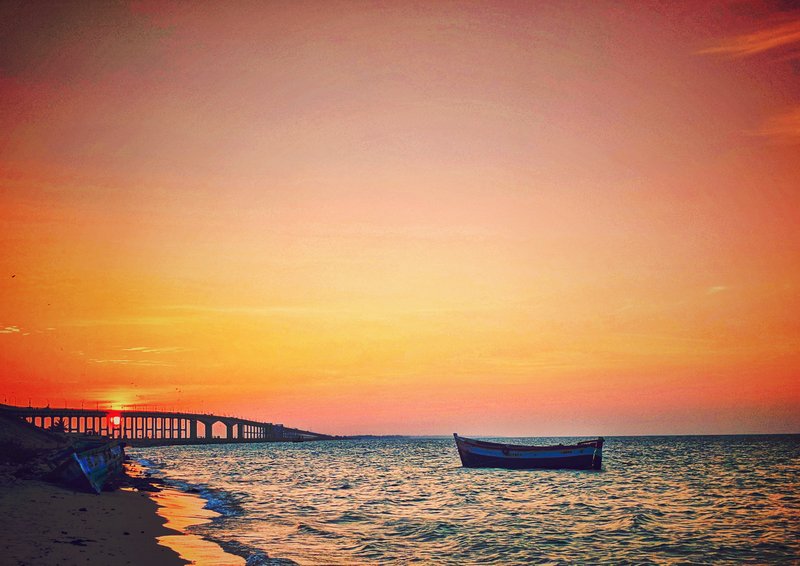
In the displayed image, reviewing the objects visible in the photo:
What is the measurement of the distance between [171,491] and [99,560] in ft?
89.5

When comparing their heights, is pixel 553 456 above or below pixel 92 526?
below

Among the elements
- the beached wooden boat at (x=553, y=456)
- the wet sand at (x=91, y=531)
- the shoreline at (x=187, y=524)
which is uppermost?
the wet sand at (x=91, y=531)

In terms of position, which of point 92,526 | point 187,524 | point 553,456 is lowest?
point 553,456

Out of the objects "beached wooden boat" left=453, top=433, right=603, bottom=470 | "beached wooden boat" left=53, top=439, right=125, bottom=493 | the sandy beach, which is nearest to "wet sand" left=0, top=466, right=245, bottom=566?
the sandy beach

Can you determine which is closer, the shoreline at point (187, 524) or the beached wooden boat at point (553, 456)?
the shoreline at point (187, 524)

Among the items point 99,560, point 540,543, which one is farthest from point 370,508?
point 99,560

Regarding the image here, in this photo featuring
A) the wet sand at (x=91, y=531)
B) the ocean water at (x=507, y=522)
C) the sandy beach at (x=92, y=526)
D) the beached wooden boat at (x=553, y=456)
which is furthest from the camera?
the beached wooden boat at (x=553, y=456)

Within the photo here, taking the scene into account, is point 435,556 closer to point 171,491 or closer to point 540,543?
point 540,543

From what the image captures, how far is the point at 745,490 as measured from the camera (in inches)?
1909

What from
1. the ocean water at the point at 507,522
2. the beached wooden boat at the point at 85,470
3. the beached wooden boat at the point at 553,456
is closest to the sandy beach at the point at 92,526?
the beached wooden boat at the point at 85,470

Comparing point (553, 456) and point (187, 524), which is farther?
point (553, 456)

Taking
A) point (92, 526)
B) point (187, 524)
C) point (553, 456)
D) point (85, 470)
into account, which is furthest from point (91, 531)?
point (553, 456)

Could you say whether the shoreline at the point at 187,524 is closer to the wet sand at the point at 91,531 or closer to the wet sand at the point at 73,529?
the wet sand at the point at 91,531

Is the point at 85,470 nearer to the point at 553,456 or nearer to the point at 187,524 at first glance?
the point at 187,524
